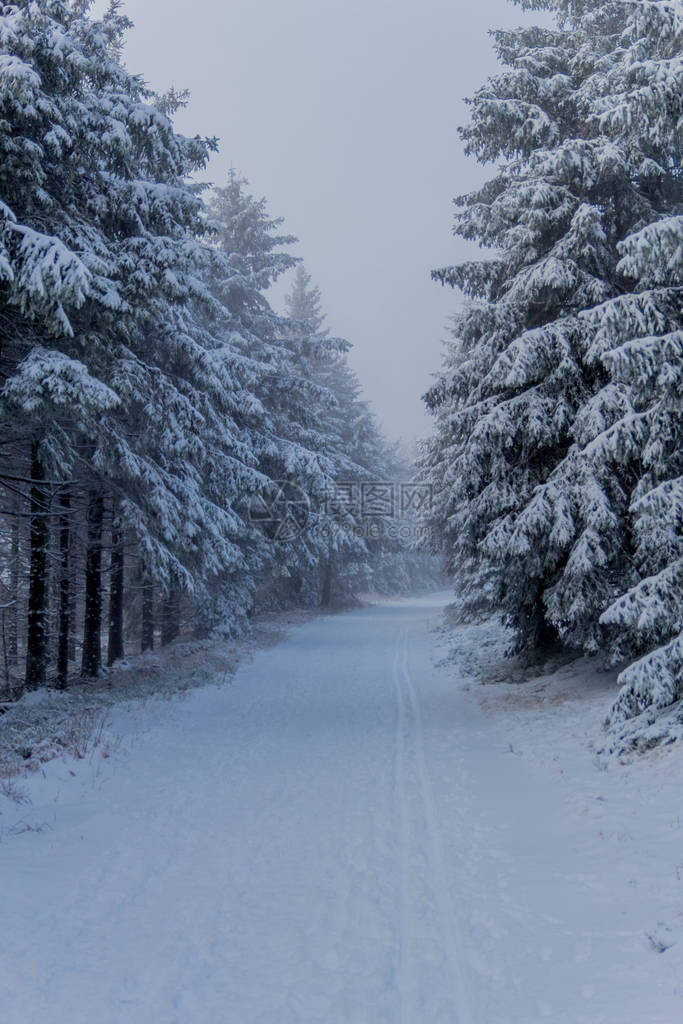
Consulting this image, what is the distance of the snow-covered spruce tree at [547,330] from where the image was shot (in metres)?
11.8

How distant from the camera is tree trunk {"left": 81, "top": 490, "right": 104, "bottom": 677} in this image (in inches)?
602

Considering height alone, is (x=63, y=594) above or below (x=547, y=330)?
below

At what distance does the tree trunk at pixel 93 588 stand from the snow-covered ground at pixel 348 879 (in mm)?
4274

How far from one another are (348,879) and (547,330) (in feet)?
32.1

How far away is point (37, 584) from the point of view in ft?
42.3

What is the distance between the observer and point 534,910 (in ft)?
18.0

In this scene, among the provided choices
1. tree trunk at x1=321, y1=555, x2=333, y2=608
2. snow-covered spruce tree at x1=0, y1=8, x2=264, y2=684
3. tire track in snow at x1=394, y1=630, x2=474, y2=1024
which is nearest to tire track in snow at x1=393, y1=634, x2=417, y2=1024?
tire track in snow at x1=394, y1=630, x2=474, y2=1024

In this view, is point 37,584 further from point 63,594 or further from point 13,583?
point 13,583

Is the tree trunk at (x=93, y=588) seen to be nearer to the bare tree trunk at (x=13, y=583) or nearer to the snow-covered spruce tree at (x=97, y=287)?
the snow-covered spruce tree at (x=97, y=287)

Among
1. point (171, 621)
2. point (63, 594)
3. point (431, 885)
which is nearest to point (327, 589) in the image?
point (171, 621)

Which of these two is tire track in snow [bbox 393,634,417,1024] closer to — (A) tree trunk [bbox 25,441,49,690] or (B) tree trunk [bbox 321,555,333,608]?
(A) tree trunk [bbox 25,441,49,690]

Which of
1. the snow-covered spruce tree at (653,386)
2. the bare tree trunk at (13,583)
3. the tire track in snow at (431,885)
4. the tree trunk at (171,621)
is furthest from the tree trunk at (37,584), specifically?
the tree trunk at (171,621)

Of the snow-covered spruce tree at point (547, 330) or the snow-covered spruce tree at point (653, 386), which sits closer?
the snow-covered spruce tree at point (653, 386)

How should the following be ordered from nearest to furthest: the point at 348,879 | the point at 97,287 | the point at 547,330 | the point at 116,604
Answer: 1. the point at 348,879
2. the point at 97,287
3. the point at 547,330
4. the point at 116,604
